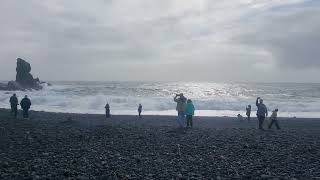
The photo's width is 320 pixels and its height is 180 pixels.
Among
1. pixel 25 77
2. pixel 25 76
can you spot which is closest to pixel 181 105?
pixel 25 77

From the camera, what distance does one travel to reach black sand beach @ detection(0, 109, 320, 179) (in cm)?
1308

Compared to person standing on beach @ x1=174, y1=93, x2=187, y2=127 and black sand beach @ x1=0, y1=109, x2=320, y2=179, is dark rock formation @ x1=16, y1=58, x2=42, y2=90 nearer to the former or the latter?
person standing on beach @ x1=174, y1=93, x2=187, y2=127

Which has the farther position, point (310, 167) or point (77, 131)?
point (77, 131)

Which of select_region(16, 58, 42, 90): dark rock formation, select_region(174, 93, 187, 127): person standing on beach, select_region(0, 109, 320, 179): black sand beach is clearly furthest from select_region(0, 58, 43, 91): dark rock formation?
select_region(0, 109, 320, 179): black sand beach

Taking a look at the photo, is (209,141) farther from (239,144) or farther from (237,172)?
(237,172)

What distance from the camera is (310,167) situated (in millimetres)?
14289

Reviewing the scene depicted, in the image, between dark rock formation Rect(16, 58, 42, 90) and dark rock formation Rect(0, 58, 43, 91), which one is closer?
dark rock formation Rect(0, 58, 43, 91)

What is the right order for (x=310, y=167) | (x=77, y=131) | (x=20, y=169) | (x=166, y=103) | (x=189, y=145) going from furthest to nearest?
1. (x=166, y=103)
2. (x=77, y=131)
3. (x=189, y=145)
4. (x=310, y=167)
5. (x=20, y=169)

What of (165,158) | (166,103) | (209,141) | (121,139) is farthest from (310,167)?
(166,103)

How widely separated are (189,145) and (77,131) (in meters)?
7.08

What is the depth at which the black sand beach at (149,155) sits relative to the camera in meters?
13.1

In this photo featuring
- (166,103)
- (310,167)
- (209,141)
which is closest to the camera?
(310,167)

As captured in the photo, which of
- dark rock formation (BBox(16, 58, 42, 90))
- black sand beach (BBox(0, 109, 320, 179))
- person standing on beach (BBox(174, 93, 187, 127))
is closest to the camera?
black sand beach (BBox(0, 109, 320, 179))

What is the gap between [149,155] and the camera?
53.8 feet
